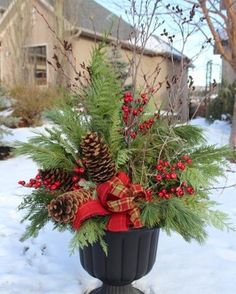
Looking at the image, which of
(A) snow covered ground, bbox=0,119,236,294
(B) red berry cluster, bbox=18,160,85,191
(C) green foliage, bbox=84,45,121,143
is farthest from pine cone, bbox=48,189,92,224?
(A) snow covered ground, bbox=0,119,236,294

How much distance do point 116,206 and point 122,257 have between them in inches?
14.0

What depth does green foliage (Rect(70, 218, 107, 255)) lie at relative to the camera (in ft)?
5.41

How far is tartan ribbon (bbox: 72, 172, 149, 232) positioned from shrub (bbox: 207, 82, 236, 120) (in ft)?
32.3

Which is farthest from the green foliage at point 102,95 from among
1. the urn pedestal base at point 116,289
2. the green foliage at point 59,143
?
the urn pedestal base at point 116,289

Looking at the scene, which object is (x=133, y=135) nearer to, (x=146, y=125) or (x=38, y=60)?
(x=146, y=125)

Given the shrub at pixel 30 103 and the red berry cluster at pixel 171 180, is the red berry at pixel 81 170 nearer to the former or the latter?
the red berry cluster at pixel 171 180

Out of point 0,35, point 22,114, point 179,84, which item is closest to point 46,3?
point 0,35

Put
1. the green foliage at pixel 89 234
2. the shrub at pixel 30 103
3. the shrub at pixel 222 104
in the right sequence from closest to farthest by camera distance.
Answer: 1. the green foliage at pixel 89 234
2. the shrub at pixel 30 103
3. the shrub at pixel 222 104

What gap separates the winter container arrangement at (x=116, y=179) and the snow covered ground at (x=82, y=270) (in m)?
0.38

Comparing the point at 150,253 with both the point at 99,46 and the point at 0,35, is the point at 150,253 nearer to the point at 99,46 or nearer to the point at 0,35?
the point at 99,46

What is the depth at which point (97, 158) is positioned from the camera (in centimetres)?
173

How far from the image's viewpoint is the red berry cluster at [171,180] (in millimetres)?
1803

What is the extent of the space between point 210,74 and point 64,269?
10.3m

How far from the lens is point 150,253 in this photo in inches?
79.7
